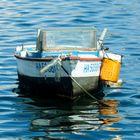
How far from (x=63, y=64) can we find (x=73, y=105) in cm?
151

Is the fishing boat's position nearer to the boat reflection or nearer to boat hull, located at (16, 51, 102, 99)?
boat hull, located at (16, 51, 102, 99)

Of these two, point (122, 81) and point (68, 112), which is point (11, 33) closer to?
point (122, 81)

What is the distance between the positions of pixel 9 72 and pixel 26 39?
339 inches

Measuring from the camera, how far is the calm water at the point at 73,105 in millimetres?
19792

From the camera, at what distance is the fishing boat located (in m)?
22.5

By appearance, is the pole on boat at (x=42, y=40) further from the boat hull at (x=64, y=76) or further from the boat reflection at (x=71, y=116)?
the boat reflection at (x=71, y=116)

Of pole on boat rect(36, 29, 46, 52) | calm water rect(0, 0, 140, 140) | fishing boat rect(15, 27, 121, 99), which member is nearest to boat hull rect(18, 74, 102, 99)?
fishing boat rect(15, 27, 121, 99)

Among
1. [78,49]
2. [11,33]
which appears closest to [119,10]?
[11,33]

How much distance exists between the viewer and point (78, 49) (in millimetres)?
24141

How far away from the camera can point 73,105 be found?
22.9m

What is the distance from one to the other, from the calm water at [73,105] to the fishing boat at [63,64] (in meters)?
0.51

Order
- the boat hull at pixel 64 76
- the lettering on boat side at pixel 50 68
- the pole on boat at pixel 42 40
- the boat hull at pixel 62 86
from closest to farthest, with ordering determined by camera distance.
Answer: the boat hull at pixel 64 76
the lettering on boat side at pixel 50 68
the boat hull at pixel 62 86
the pole on boat at pixel 42 40

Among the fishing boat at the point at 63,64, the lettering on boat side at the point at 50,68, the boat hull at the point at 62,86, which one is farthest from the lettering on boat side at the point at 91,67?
the lettering on boat side at the point at 50,68

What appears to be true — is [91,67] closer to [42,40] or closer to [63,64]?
[63,64]
